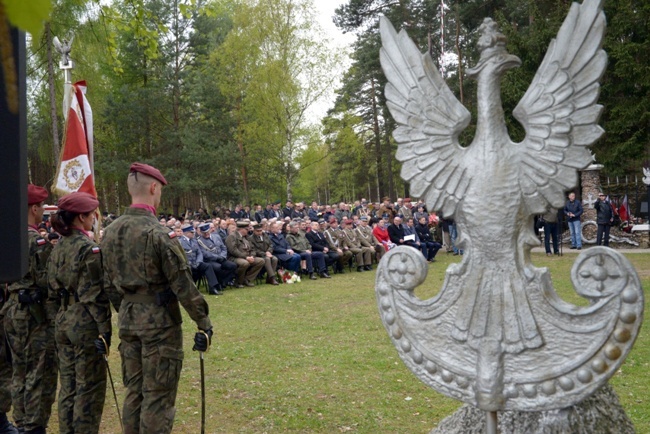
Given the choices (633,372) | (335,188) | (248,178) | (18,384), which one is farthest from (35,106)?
(335,188)

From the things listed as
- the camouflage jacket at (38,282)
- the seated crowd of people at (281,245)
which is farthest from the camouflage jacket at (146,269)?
the seated crowd of people at (281,245)

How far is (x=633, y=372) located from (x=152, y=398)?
4.49 metres

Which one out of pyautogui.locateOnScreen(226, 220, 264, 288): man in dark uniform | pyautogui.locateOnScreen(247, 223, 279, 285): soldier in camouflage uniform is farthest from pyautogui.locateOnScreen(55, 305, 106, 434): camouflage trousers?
pyautogui.locateOnScreen(247, 223, 279, 285): soldier in camouflage uniform

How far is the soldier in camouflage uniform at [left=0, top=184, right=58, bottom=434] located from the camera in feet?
14.5

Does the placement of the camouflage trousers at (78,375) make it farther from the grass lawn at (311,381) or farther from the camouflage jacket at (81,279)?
the grass lawn at (311,381)

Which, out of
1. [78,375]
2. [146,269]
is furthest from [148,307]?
[78,375]

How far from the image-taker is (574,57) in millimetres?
2746

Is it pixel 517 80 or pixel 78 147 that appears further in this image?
pixel 517 80

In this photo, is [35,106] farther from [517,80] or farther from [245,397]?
[245,397]

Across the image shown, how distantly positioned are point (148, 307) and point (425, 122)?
2.06 metres

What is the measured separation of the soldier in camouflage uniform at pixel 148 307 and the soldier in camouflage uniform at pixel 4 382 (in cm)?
145

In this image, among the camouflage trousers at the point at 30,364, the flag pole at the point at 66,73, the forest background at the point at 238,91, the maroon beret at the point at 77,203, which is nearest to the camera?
the maroon beret at the point at 77,203

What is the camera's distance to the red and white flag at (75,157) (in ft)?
19.4

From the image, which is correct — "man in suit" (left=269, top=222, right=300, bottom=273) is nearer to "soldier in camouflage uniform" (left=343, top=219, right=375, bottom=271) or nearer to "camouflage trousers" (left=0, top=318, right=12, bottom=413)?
"soldier in camouflage uniform" (left=343, top=219, right=375, bottom=271)
